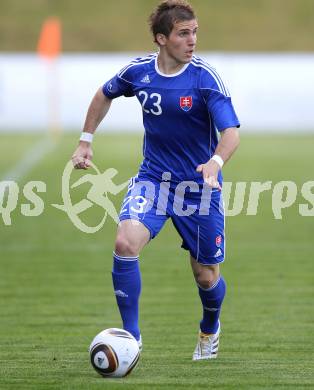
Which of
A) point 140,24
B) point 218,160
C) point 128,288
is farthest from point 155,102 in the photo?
point 140,24

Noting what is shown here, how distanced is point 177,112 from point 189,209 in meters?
0.64

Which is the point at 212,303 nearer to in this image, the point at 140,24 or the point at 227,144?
the point at 227,144

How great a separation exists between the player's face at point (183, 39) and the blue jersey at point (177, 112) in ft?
0.49

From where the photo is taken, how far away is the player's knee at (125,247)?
22.0ft

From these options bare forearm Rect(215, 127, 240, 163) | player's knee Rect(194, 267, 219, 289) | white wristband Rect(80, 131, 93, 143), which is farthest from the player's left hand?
white wristband Rect(80, 131, 93, 143)

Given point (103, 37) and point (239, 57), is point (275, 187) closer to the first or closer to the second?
point (239, 57)

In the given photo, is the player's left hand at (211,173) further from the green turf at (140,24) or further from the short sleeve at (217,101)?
the green turf at (140,24)

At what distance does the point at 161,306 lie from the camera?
959cm

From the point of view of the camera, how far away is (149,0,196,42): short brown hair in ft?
22.7

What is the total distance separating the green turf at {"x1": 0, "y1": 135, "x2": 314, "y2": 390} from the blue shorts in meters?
0.74

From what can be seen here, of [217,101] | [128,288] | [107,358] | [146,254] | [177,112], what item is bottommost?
[146,254]

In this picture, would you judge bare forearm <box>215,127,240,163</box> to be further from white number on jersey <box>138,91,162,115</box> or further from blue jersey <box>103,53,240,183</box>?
white number on jersey <box>138,91,162,115</box>

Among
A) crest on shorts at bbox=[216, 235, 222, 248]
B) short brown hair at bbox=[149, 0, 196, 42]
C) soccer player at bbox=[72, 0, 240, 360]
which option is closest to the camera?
soccer player at bbox=[72, 0, 240, 360]

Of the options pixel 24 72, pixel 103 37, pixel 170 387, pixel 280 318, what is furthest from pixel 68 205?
pixel 103 37
